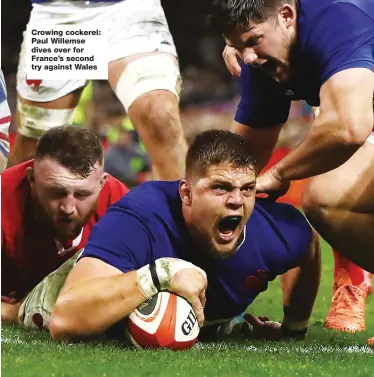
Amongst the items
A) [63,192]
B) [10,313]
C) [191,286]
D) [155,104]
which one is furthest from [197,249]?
[155,104]

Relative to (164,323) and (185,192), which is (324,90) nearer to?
(185,192)

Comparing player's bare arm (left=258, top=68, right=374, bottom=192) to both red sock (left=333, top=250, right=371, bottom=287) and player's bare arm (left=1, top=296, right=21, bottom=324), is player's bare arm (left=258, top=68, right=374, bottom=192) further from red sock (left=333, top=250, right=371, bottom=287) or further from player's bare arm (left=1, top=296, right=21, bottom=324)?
player's bare arm (left=1, top=296, right=21, bottom=324)

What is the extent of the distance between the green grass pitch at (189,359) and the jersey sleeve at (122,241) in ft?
0.89

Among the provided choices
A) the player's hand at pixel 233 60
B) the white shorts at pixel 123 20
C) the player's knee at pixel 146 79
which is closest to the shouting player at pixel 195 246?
the player's hand at pixel 233 60

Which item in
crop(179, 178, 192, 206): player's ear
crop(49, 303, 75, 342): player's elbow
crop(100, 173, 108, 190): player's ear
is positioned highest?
crop(179, 178, 192, 206): player's ear

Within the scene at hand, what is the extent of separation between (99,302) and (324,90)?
3.09ft

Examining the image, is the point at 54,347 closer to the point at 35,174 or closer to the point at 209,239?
the point at 209,239

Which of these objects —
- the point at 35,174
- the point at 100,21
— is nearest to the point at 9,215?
the point at 35,174

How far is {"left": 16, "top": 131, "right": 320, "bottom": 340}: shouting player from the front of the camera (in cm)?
327

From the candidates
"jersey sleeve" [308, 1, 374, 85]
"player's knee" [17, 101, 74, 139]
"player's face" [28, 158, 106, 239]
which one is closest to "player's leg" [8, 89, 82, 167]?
"player's knee" [17, 101, 74, 139]

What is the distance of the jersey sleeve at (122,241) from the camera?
3.36 meters

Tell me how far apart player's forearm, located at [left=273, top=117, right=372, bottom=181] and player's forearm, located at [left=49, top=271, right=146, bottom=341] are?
609 mm

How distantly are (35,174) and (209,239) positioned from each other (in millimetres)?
837

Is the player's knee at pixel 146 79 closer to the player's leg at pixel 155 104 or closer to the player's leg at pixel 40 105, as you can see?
the player's leg at pixel 155 104
